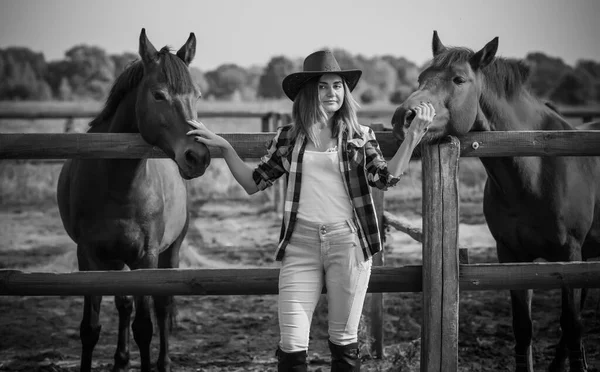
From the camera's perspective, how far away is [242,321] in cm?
580

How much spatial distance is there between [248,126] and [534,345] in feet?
59.5

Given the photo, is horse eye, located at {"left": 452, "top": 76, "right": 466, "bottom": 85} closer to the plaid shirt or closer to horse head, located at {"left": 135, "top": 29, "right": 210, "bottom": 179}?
the plaid shirt

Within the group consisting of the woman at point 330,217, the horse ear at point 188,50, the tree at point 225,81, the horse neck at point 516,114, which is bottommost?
the woman at point 330,217

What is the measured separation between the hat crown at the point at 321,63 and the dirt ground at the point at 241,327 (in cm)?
242

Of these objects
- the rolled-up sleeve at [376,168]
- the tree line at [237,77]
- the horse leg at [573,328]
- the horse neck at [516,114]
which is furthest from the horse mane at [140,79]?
the tree line at [237,77]

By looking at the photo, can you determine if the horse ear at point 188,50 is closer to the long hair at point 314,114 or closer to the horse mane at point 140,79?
the horse mane at point 140,79

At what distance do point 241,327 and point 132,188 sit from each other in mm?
2193

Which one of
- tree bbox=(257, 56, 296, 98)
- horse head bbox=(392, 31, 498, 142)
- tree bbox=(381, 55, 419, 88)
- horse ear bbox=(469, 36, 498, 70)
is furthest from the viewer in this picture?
tree bbox=(381, 55, 419, 88)

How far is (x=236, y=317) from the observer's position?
19.4 feet

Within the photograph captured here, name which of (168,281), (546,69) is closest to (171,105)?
(168,281)

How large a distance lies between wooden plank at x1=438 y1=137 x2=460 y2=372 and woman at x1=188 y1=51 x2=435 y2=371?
36 centimetres

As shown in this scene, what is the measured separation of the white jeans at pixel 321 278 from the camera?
265 cm

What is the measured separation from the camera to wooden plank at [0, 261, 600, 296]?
3.16 m

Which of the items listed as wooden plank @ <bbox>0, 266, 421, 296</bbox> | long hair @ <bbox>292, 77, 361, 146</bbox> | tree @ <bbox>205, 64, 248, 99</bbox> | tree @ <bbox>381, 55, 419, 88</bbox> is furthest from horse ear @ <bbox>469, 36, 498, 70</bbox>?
tree @ <bbox>381, 55, 419, 88</bbox>
